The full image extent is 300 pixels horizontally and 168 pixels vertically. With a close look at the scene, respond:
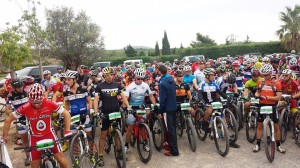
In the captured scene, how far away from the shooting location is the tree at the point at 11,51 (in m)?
12.3

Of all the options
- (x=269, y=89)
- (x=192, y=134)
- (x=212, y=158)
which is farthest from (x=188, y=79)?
(x=212, y=158)

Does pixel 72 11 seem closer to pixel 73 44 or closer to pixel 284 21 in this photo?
pixel 73 44

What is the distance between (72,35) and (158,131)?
78.4ft

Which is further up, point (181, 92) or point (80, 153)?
point (181, 92)

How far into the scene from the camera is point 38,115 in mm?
4305

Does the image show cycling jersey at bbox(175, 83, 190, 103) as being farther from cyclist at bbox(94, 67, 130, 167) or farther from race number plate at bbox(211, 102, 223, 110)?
cyclist at bbox(94, 67, 130, 167)

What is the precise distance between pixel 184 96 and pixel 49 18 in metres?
24.6

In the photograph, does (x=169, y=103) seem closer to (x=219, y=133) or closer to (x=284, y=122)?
(x=219, y=133)

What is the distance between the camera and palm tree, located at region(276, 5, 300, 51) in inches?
1404

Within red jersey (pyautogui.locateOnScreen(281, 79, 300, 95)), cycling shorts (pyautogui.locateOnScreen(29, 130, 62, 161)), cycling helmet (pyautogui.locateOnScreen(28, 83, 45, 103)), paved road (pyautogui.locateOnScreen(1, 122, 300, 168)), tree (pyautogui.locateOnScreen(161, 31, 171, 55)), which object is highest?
tree (pyautogui.locateOnScreen(161, 31, 171, 55))

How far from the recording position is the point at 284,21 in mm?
37219

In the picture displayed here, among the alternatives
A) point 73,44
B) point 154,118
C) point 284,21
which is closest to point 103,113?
point 154,118

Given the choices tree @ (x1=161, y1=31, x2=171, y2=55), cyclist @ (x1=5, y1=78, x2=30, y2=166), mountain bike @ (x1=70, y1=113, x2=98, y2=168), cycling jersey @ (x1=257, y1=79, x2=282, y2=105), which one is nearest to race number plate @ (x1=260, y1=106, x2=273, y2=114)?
cycling jersey @ (x1=257, y1=79, x2=282, y2=105)

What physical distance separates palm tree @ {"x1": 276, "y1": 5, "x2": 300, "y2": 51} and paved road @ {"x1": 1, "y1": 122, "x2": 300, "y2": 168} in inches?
1312
